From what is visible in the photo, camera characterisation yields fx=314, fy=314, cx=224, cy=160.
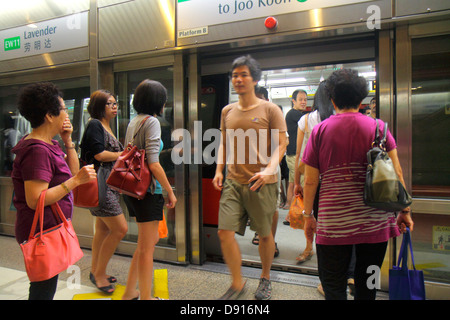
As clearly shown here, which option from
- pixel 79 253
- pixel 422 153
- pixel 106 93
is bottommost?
pixel 79 253

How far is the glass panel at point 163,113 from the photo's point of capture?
330 cm

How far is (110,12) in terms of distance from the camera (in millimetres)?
3375

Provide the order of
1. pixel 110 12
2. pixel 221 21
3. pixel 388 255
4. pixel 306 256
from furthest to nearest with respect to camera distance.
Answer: pixel 110 12 → pixel 306 256 → pixel 221 21 → pixel 388 255

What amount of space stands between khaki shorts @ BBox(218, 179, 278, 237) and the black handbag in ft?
2.86

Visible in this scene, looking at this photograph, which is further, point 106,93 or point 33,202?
point 106,93

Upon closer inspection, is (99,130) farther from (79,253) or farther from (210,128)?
(210,128)

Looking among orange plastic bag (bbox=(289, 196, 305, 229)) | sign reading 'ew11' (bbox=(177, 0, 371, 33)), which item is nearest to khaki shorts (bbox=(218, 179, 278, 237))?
orange plastic bag (bbox=(289, 196, 305, 229))

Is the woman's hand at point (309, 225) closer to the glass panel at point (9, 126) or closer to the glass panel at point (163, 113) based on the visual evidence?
the glass panel at point (163, 113)

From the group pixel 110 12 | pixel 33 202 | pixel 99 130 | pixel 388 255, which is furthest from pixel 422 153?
pixel 110 12

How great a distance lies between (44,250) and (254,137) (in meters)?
1.45

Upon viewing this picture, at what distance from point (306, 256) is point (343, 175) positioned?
71.9 inches

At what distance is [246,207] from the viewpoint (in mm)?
2291

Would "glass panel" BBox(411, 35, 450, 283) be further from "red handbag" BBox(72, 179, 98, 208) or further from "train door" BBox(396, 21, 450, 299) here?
"red handbag" BBox(72, 179, 98, 208)

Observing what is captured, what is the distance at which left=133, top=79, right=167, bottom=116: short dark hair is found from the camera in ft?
6.91
